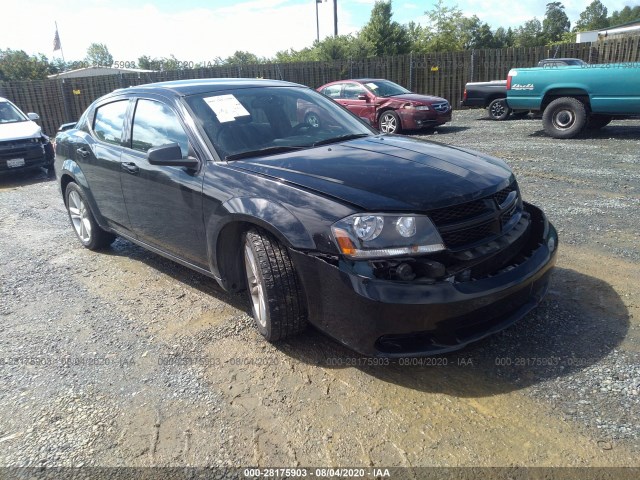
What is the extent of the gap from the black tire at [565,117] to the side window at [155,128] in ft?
30.1

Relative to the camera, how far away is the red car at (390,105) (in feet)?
41.8

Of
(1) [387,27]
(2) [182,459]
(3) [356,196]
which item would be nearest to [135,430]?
(2) [182,459]

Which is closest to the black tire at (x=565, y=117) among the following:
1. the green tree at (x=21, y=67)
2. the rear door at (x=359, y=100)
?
the rear door at (x=359, y=100)

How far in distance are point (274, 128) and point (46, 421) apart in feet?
7.99

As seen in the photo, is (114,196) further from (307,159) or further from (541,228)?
(541,228)

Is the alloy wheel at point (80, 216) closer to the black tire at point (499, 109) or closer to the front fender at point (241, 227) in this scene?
the front fender at point (241, 227)

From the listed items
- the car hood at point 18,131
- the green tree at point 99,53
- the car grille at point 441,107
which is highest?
the green tree at point 99,53

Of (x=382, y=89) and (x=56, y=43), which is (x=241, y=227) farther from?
(x=56, y=43)

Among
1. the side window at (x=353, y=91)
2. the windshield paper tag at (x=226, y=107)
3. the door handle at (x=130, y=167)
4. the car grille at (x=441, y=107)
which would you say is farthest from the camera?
the side window at (x=353, y=91)

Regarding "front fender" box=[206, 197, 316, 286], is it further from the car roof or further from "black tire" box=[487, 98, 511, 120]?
"black tire" box=[487, 98, 511, 120]

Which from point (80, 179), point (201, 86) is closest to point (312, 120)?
point (201, 86)

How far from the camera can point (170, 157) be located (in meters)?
3.39

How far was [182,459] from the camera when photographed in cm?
235

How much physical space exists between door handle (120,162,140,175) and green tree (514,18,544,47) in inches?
2468
